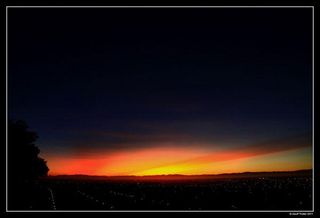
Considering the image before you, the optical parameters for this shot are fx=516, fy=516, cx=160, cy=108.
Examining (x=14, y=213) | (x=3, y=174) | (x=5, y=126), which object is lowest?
(x=14, y=213)

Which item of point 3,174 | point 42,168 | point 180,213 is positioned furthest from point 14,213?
point 42,168

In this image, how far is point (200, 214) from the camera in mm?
13031

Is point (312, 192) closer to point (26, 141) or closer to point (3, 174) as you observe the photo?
point (3, 174)

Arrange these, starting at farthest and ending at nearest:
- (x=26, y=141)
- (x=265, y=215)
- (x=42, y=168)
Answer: (x=42, y=168)
(x=26, y=141)
(x=265, y=215)

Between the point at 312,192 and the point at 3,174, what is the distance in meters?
7.94

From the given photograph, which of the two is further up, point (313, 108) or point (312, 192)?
point (313, 108)

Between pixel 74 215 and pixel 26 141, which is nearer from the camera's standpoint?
pixel 74 215

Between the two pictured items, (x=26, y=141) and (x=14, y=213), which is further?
(x=26, y=141)

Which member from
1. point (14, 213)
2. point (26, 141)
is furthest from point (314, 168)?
point (26, 141)

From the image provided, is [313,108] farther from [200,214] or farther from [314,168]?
[200,214]

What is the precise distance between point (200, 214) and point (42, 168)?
50715 mm

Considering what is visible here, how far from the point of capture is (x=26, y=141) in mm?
54656

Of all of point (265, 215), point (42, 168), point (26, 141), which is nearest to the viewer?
point (265, 215)

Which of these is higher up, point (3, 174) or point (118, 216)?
point (3, 174)
